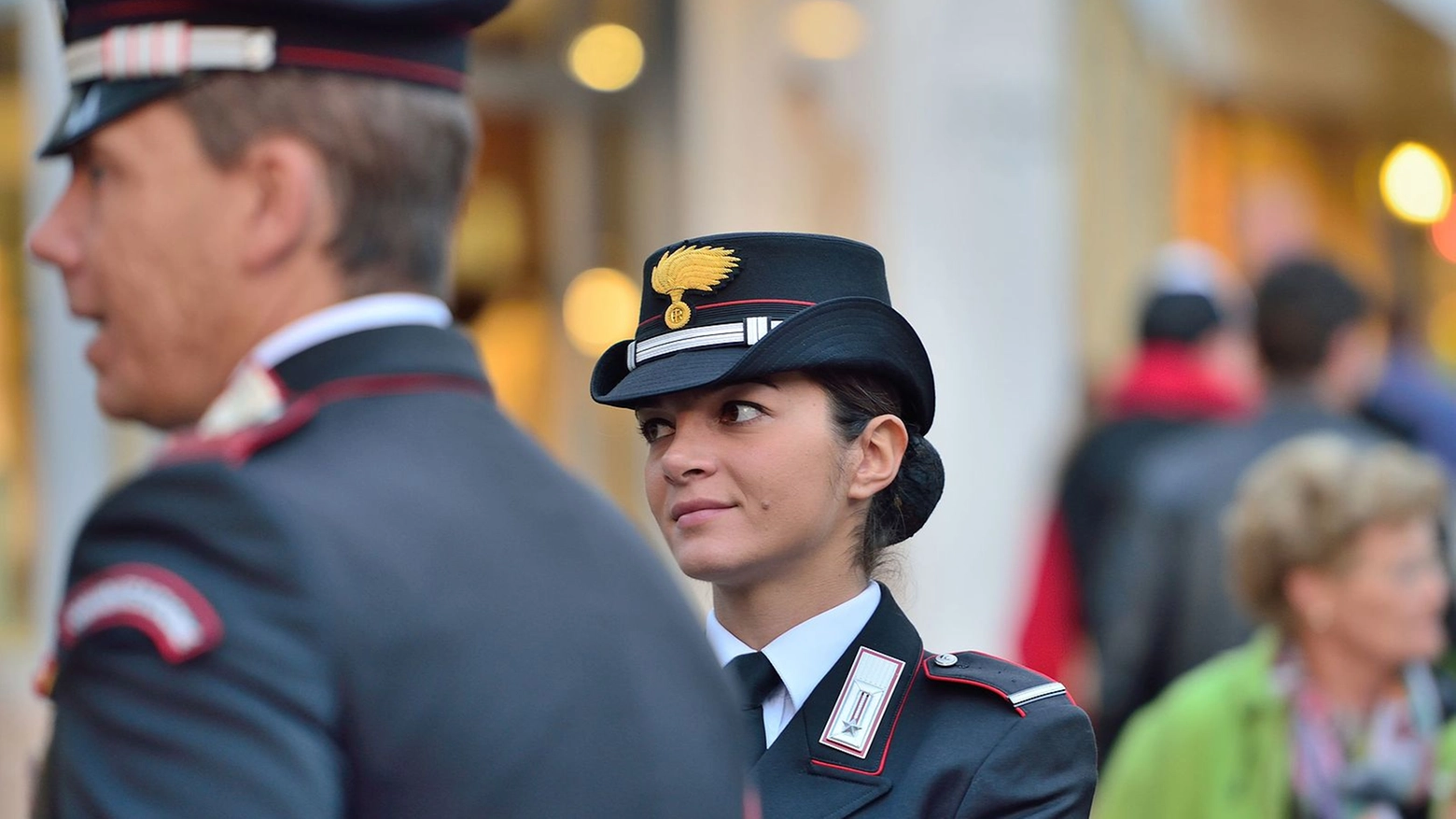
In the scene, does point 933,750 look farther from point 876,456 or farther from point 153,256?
point 153,256

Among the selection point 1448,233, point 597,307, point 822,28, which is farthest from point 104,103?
point 597,307

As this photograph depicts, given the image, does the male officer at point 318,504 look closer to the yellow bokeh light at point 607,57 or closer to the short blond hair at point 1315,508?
the short blond hair at point 1315,508

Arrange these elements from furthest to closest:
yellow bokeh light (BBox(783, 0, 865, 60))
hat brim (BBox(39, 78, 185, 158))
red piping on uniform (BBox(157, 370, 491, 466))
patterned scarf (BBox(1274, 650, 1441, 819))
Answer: yellow bokeh light (BBox(783, 0, 865, 60)) → patterned scarf (BBox(1274, 650, 1441, 819)) → hat brim (BBox(39, 78, 185, 158)) → red piping on uniform (BBox(157, 370, 491, 466))

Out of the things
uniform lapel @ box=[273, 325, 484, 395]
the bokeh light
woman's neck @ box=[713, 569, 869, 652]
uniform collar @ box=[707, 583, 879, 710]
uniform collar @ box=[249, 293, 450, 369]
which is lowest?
the bokeh light

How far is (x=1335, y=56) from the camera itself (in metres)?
12.7

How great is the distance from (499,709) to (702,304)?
22.2 inches

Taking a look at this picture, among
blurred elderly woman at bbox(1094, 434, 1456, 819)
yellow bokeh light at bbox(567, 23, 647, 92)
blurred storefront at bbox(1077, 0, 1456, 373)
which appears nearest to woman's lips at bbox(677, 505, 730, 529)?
blurred elderly woman at bbox(1094, 434, 1456, 819)

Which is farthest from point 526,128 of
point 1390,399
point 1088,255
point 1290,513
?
point 1290,513

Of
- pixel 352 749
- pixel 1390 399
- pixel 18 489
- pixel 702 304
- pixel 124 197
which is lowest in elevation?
pixel 18 489

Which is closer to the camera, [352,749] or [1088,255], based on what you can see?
[352,749]

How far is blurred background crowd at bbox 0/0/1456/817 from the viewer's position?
21.1 ft

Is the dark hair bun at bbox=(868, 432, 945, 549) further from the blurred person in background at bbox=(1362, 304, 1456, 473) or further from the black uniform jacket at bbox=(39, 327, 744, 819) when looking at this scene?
the blurred person in background at bbox=(1362, 304, 1456, 473)

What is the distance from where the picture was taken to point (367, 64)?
5.68 feet

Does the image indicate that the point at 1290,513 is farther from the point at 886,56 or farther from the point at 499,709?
the point at 886,56
